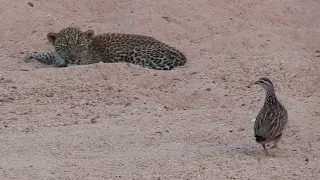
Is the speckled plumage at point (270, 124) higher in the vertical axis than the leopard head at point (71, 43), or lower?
higher

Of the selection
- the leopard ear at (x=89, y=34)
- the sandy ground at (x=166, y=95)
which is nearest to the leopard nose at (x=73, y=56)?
the leopard ear at (x=89, y=34)

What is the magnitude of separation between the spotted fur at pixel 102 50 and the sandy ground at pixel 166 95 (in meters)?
0.29

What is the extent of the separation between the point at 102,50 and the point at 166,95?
7.65ft

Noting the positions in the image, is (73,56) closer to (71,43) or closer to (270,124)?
(71,43)

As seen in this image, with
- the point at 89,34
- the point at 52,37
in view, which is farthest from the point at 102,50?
the point at 52,37

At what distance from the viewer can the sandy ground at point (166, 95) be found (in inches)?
345

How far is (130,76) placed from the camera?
39.2 feet

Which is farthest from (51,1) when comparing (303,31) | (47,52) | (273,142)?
(273,142)

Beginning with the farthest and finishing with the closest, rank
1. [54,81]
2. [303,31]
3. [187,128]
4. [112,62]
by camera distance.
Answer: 1. [303,31]
2. [112,62]
3. [54,81]
4. [187,128]

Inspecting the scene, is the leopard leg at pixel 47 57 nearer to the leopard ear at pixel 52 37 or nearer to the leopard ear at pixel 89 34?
the leopard ear at pixel 52 37

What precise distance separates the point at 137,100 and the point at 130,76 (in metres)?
0.91

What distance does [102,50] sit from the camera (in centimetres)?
1341

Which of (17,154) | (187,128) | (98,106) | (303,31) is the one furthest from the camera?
(303,31)

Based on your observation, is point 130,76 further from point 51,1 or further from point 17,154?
point 51,1
